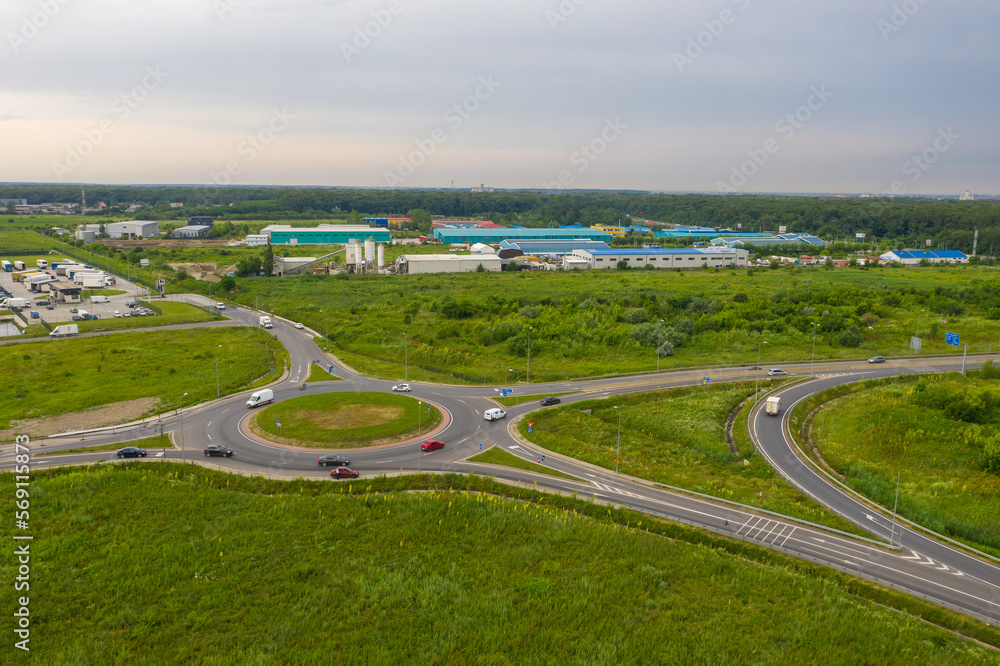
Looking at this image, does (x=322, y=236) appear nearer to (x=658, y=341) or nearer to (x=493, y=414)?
(x=658, y=341)

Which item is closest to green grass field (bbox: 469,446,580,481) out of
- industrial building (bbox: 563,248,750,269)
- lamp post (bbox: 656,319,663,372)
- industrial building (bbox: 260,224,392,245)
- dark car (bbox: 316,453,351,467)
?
dark car (bbox: 316,453,351,467)

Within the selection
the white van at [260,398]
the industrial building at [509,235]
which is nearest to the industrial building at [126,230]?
the industrial building at [509,235]

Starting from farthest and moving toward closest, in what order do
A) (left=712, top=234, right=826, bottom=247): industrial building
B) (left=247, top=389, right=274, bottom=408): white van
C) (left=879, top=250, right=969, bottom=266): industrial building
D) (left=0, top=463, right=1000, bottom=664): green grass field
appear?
(left=712, top=234, right=826, bottom=247): industrial building, (left=879, top=250, right=969, bottom=266): industrial building, (left=247, top=389, right=274, bottom=408): white van, (left=0, top=463, right=1000, bottom=664): green grass field

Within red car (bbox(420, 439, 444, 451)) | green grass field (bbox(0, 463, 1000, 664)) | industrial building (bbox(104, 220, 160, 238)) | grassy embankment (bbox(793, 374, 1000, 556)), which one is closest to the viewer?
green grass field (bbox(0, 463, 1000, 664))

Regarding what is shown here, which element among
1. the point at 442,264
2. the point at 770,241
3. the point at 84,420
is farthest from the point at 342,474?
the point at 770,241

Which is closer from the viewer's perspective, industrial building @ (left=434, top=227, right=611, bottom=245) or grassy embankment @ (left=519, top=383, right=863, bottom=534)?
grassy embankment @ (left=519, top=383, right=863, bottom=534)

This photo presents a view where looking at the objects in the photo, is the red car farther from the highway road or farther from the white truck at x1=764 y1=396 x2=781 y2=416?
the white truck at x1=764 y1=396 x2=781 y2=416
